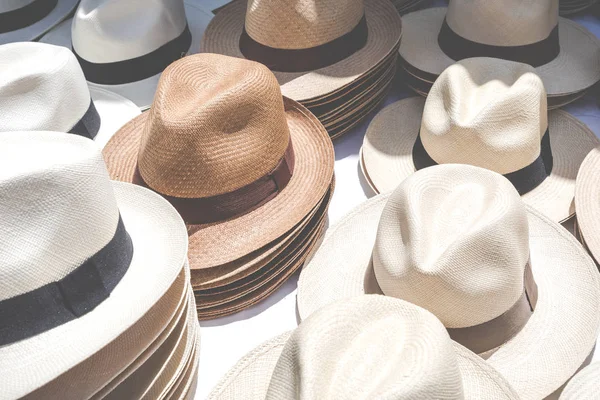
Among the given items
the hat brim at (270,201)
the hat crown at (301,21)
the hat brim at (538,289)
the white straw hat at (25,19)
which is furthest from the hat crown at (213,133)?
the white straw hat at (25,19)

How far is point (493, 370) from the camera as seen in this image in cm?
153

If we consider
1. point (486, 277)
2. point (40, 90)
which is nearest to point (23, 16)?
point (40, 90)

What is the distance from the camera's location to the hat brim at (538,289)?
170cm

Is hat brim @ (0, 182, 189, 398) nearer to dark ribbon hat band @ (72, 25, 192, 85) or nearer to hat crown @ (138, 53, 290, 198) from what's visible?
hat crown @ (138, 53, 290, 198)

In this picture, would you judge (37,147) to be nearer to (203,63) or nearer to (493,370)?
(203,63)

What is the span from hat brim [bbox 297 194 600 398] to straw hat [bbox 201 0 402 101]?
653 millimetres

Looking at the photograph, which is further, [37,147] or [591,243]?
[591,243]

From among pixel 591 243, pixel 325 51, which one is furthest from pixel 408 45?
pixel 591 243

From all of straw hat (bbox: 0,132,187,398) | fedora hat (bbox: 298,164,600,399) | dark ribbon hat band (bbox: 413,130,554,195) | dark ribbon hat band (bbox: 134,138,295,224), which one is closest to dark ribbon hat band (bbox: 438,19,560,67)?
dark ribbon hat band (bbox: 413,130,554,195)

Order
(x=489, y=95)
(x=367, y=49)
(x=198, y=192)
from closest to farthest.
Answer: (x=198, y=192), (x=489, y=95), (x=367, y=49)

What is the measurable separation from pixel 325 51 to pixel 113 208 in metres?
1.30

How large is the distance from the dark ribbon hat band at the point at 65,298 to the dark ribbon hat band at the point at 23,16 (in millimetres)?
2158

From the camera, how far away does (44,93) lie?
2.16 m

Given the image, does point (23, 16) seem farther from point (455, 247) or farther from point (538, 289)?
point (538, 289)
